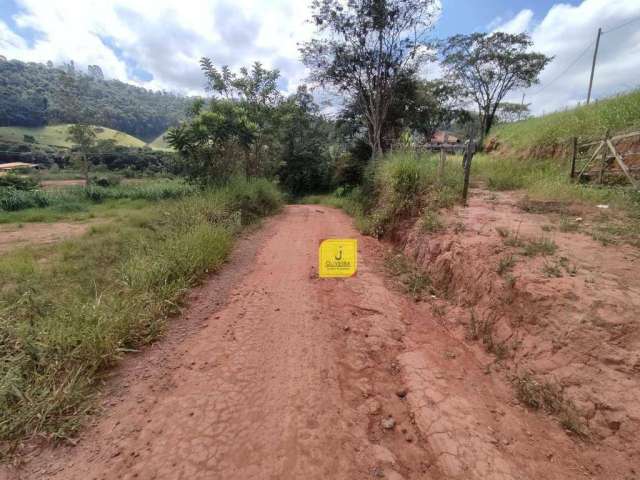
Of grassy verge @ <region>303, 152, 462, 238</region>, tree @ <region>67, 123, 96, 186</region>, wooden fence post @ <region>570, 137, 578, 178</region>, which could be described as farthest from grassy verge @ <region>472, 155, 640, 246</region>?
tree @ <region>67, 123, 96, 186</region>

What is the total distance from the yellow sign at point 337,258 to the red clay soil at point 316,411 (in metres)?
0.48

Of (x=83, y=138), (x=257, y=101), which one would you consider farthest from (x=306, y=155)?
(x=83, y=138)

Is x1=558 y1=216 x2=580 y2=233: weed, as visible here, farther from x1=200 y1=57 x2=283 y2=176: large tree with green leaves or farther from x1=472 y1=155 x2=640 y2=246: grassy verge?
x1=200 y1=57 x2=283 y2=176: large tree with green leaves

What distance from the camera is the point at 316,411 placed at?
6.99ft

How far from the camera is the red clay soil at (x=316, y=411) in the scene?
1.77 m

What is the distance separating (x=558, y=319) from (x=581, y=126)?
29.7 ft

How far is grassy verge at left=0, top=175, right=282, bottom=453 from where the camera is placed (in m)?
2.08

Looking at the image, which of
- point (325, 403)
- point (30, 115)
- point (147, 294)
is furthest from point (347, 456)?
point (30, 115)

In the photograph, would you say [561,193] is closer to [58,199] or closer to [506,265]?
[506,265]

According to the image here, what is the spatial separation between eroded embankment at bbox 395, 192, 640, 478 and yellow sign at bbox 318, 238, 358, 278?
1.27m

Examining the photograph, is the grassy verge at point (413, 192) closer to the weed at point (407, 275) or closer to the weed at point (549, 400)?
the weed at point (407, 275)

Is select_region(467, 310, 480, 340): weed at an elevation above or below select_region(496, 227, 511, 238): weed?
below

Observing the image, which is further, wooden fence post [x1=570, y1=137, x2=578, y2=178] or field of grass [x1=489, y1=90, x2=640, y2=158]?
field of grass [x1=489, y1=90, x2=640, y2=158]

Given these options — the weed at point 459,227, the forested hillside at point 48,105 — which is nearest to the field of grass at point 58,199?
the weed at point 459,227
